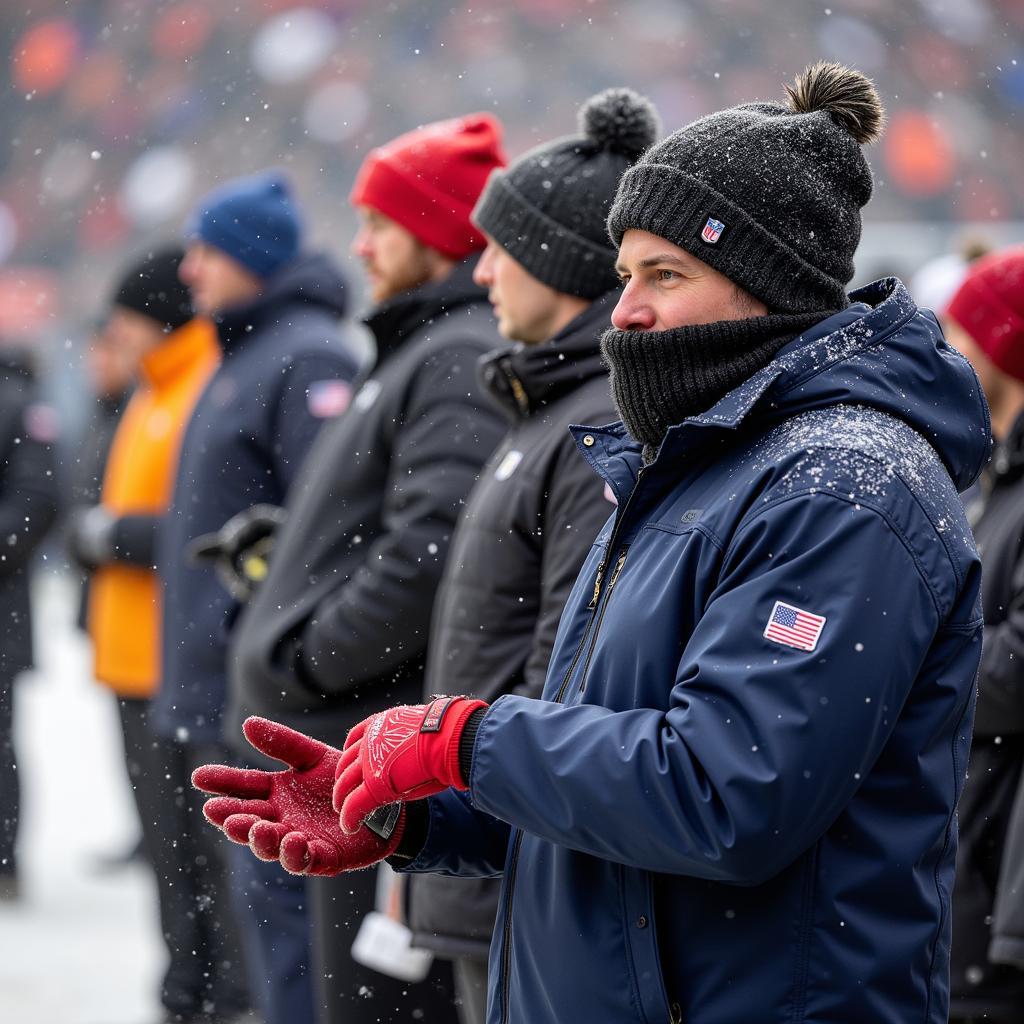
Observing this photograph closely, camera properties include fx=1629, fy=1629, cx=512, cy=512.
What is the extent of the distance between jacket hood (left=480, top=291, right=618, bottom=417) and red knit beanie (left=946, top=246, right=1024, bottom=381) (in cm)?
108

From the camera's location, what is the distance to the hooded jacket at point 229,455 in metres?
4.58

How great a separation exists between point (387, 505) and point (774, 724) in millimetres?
2081

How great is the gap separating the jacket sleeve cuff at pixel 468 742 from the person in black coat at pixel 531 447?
3.01 ft

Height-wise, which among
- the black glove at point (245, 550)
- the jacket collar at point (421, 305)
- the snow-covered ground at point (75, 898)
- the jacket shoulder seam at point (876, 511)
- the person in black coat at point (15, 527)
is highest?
the jacket shoulder seam at point (876, 511)

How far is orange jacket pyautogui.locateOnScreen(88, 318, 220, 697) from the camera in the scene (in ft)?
17.7

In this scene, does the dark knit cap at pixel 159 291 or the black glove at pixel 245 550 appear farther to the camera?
the dark knit cap at pixel 159 291

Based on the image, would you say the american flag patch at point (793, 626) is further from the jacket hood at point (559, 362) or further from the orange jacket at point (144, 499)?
the orange jacket at point (144, 499)

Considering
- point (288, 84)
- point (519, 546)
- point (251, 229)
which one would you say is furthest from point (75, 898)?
point (288, 84)

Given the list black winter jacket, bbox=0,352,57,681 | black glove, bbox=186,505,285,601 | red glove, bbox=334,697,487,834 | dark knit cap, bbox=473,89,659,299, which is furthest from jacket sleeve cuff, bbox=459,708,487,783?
black winter jacket, bbox=0,352,57,681

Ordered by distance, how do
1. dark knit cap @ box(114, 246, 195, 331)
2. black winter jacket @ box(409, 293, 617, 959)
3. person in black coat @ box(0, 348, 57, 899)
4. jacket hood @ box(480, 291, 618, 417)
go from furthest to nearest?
person in black coat @ box(0, 348, 57, 899)
dark knit cap @ box(114, 246, 195, 331)
jacket hood @ box(480, 291, 618, 417)
black winter jacket @ box(409, 293, 617, 959)

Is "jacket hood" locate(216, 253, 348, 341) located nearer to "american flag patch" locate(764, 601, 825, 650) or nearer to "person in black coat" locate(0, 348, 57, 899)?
"person in black coat" locate(0, 348, 57, 899)

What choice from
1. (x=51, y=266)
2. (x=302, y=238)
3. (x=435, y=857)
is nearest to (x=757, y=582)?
(x=435, y=857)

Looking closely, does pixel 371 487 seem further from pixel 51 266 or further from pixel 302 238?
pixel 51 266

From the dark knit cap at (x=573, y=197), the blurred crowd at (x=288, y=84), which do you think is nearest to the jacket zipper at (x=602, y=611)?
the dark knit cap at (x=573, y=197)
